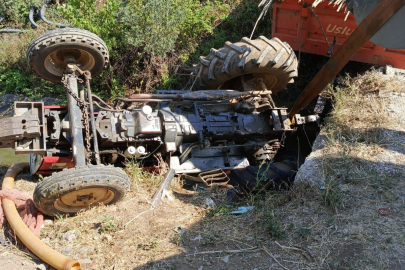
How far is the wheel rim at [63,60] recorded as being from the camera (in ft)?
18.6

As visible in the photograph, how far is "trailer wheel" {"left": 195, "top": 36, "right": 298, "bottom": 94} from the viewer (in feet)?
19.8

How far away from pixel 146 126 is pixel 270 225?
2064mm

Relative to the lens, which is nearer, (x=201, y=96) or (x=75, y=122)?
(x=75, y=122)

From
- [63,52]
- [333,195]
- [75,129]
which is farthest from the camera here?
[63,52]

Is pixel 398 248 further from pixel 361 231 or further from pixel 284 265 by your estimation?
pixel 284 265

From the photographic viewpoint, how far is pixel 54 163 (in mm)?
5270

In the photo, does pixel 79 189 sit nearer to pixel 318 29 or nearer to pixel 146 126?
pixel 146 126

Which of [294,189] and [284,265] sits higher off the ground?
[294,189]

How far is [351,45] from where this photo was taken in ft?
15.5

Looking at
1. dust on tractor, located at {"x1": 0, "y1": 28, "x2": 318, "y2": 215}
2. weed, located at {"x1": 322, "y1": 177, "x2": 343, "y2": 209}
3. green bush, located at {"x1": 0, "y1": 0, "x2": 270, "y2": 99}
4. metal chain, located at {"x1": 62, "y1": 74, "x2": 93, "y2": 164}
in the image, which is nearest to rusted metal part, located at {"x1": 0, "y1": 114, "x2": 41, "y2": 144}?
dust on tractor, located at {"x1": 0, "y1": 28, "x2": 318, "y2": 215}

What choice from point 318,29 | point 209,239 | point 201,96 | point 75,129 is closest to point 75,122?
point 75,129

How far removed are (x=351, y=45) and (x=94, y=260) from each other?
3.37 m

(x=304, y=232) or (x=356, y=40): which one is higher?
(x=356, y=40)

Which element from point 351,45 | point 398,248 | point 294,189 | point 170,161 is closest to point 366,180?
point 294,189
